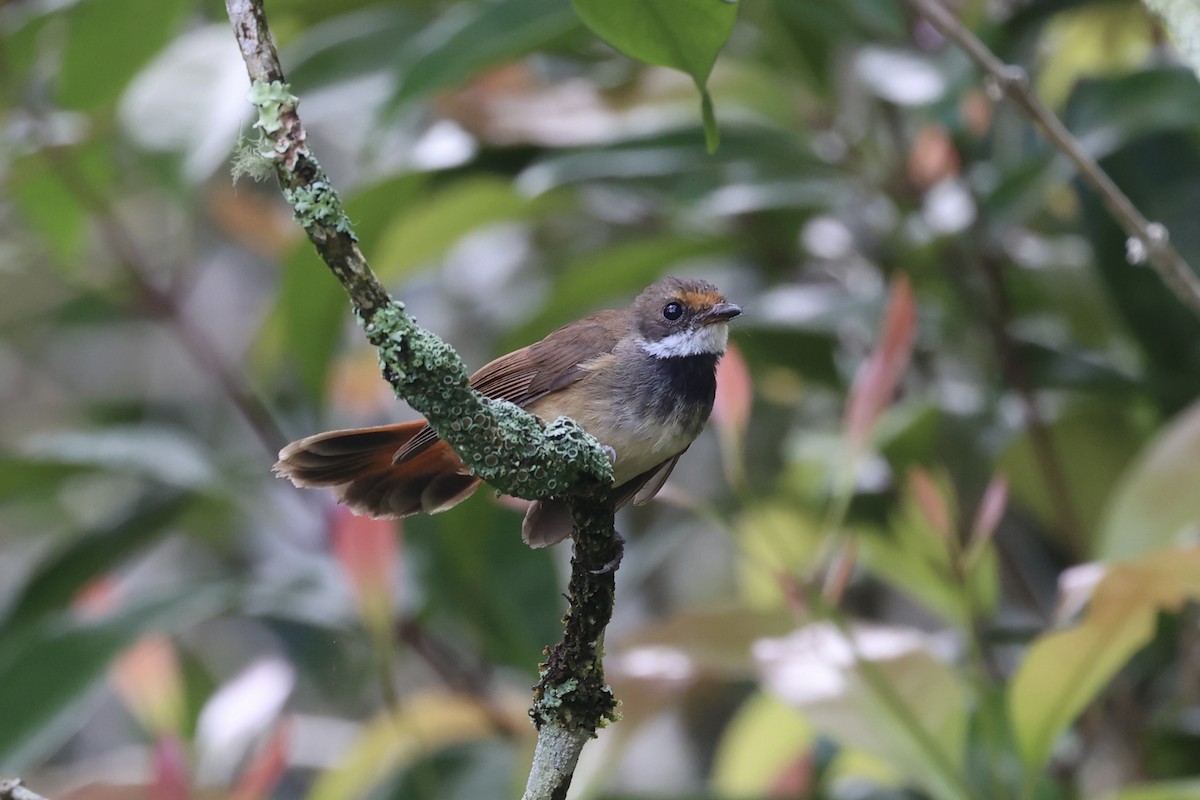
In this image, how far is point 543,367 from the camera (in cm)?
169

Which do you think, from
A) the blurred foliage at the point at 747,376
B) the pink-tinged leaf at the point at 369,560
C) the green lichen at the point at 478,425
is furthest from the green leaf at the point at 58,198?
the green lichen at the point at 478,425

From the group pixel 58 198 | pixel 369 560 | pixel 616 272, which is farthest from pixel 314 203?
pixel 58 198

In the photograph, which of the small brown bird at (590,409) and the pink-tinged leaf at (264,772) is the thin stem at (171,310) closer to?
the pink-tinged leaf at (264,772)

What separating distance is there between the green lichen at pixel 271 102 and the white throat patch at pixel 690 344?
2.93 ft

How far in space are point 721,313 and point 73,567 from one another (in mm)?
1908

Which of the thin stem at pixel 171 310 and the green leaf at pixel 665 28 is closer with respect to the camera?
the green leaf at pixel 665 28

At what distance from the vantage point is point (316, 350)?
255cm

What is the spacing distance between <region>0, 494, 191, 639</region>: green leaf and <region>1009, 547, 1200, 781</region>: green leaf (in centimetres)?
201

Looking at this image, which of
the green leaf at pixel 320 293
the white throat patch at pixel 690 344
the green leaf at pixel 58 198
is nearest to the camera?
the white throat patch at pixel 690 344

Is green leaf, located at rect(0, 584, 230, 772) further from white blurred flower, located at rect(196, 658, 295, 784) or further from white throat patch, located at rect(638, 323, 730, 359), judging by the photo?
white throat patch, located at rect(638, 323, 730, 359)

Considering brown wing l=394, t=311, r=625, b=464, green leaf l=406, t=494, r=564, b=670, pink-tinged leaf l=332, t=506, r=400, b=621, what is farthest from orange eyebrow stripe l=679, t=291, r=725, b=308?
green leaf l=406, t=494, r=564, b=670

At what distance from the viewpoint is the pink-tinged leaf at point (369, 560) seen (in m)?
2.09

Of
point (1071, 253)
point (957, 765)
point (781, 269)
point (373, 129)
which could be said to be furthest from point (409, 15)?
point (957, 765)

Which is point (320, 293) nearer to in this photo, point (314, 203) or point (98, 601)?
point (98, 601)
